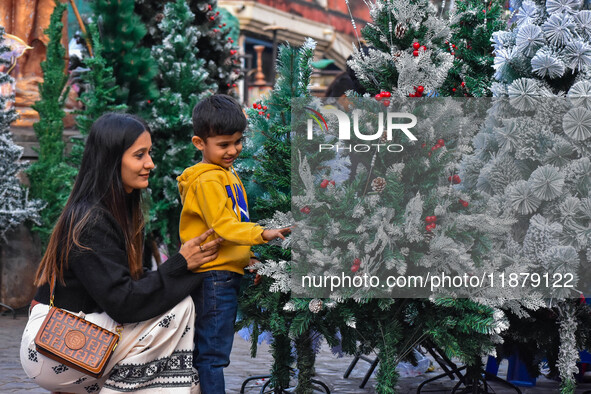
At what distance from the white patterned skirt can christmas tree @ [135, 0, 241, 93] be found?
400cm

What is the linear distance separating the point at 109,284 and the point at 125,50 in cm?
387

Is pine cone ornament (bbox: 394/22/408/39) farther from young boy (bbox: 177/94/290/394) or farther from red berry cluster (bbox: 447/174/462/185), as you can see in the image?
young boy (bbox: 177/94/290/394)

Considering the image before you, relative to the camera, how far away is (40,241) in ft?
24.3

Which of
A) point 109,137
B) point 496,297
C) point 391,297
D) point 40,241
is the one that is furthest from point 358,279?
point 40,241

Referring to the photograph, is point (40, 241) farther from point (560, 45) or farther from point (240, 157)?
point (560, 45)

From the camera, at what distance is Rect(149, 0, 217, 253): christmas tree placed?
21.8 ft

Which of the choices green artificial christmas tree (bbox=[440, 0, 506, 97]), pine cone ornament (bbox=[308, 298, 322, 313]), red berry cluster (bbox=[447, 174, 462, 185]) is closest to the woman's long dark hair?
pine cone ornament (bbox=[308, 298, 322, 313])

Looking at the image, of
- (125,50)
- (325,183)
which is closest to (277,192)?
(325,183)

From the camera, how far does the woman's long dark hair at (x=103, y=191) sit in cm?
328

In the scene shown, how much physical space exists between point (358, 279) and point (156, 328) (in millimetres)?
821

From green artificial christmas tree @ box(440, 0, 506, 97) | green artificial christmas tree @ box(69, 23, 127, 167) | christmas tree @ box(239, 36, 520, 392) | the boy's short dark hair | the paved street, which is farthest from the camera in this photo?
green artificial christmas tree @ box(69, 23, 127, 167)

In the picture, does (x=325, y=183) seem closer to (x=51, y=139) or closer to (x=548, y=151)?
(x=548, y=151)

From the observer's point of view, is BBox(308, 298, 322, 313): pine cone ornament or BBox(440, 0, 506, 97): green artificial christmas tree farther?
BBox(440, 0, 506, 97): green artificial christmas tree

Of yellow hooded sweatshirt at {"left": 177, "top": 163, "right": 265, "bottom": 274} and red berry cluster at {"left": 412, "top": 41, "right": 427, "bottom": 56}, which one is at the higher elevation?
red berry cluster at {"left": 412, "top": 41, "right": 427, "bottom": 56}
